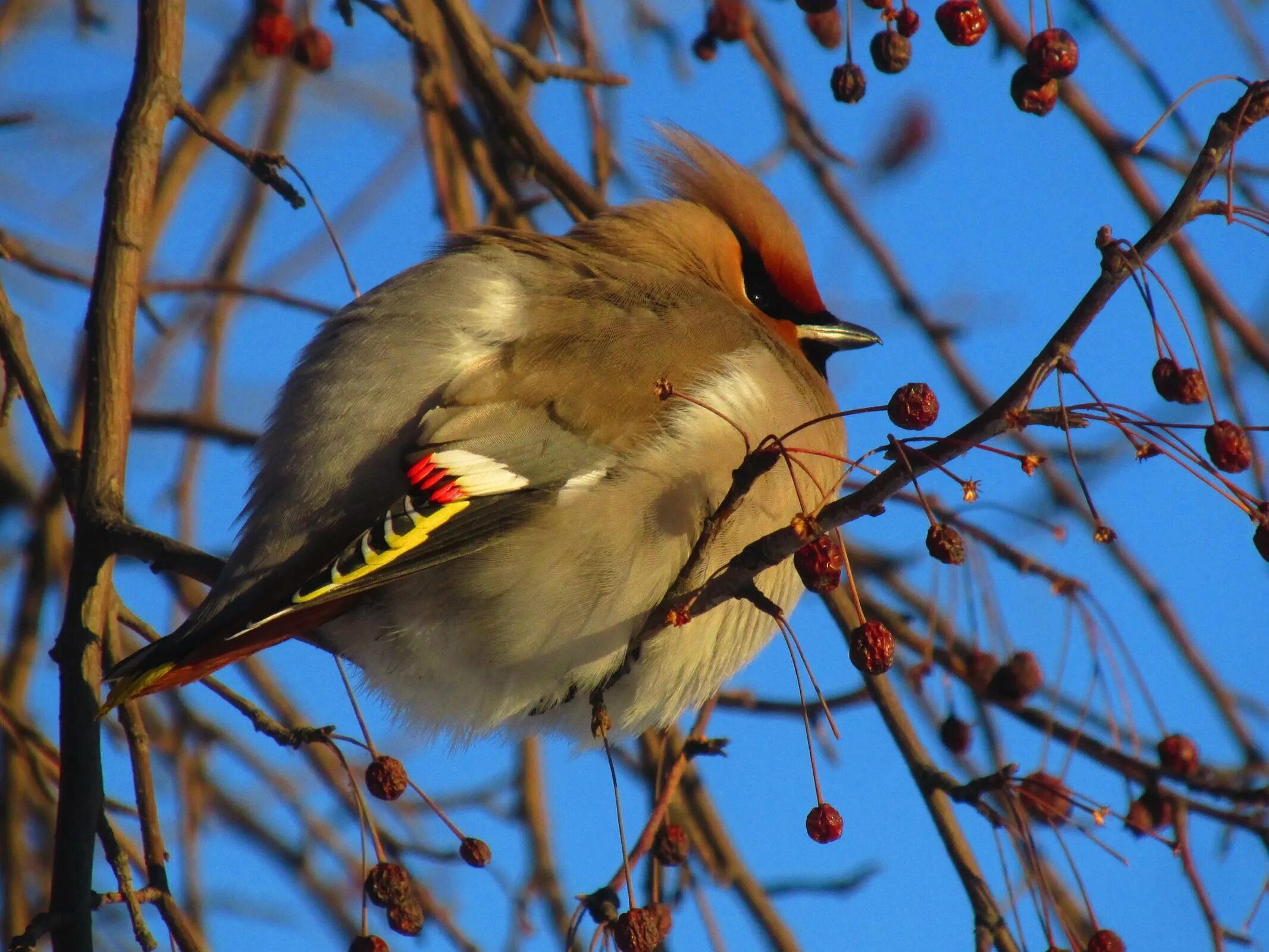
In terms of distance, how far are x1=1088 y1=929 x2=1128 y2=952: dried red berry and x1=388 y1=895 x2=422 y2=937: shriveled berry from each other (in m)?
1.18

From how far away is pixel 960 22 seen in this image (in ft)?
9.52

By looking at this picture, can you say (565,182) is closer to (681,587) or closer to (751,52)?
(751,52)

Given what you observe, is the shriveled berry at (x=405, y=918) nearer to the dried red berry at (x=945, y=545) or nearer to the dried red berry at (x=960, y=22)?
the dried red berry at (x=945, y=545)

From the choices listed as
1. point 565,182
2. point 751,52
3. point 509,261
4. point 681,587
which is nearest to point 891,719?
point 681,587

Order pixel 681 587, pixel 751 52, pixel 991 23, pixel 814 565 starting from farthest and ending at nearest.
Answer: pixel 751 52, pixel 991 23, pixel 681 587, pixel 814 565

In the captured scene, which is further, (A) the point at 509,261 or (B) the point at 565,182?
(B) the point at 565,182

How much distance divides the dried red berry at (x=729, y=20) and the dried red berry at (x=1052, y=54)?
123 centimetres

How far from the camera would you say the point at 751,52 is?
13.0ft

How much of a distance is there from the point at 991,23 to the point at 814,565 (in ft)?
5.63

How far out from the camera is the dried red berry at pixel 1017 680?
3.31m

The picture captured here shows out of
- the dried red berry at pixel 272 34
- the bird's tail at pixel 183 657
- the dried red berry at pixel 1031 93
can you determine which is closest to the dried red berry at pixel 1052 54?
the dried red berry at pixel 1031 93

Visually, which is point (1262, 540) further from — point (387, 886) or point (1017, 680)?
point (387, 886)

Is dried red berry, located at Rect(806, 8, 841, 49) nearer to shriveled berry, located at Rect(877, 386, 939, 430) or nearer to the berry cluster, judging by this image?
the berry cluster

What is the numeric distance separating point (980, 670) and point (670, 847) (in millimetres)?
837
